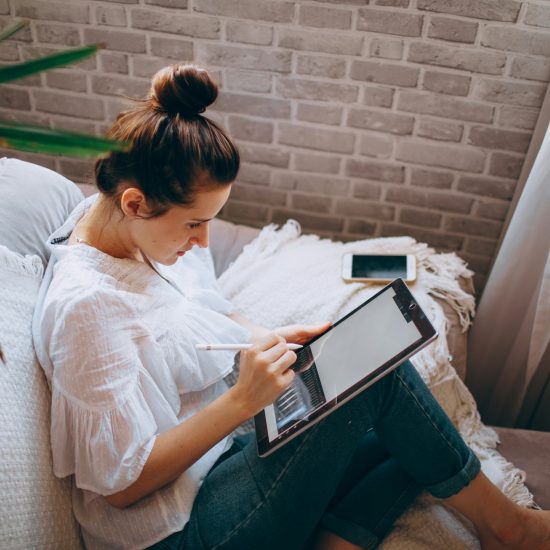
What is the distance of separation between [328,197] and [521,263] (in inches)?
26.1

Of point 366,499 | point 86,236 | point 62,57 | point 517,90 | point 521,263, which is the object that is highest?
point 62,57

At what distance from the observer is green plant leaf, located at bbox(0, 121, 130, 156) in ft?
1.27

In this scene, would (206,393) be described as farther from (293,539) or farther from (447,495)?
(447,495)

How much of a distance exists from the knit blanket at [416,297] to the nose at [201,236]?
1.21 ft

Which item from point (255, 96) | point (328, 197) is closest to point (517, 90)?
point (328, 197)

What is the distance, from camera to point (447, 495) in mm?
991

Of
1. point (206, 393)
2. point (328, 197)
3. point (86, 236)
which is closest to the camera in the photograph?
point (86, 236)

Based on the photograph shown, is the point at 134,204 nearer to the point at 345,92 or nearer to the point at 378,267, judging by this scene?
the point at 378,267

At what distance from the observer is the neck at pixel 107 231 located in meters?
0.95

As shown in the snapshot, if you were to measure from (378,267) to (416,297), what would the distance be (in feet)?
0.41

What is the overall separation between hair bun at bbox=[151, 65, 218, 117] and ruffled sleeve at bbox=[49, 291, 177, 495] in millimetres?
328

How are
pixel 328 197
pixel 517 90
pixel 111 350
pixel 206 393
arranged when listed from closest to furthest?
1. pixel 111 350
2. pixel 206 393
3. pixel 517 90
4. pixel 328 197

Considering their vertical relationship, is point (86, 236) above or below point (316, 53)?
below

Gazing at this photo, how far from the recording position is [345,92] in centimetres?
161
